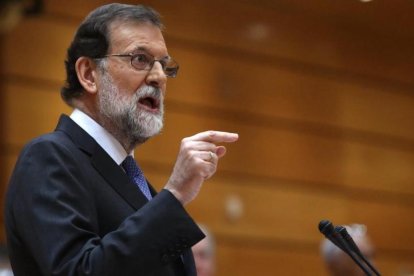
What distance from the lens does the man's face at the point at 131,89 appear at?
2.17 meters

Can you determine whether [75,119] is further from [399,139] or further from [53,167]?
[399,139]

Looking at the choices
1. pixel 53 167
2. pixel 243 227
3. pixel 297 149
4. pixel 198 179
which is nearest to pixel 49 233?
pixel 53 167

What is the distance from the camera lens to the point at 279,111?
729 cm

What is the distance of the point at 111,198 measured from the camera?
2.03m

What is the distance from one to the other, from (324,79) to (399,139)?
953 mm

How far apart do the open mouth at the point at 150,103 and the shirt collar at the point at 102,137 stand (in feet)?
0.35

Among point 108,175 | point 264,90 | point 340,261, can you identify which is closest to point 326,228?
point 108,175

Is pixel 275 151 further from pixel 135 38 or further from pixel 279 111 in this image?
pixel 135 38

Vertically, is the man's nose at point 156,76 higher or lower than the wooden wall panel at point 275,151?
lower

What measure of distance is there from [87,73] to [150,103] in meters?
0.18

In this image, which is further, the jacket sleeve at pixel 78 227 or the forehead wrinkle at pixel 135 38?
Result: the forehead wrinkle at pixel 135 38

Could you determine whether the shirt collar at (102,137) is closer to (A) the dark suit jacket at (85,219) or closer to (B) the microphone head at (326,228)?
(A) the dark suit jacket at (85,219)

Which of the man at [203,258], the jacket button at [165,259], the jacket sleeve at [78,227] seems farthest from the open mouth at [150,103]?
the man at [203,258]

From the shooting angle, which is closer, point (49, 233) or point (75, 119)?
point (49, 233)
